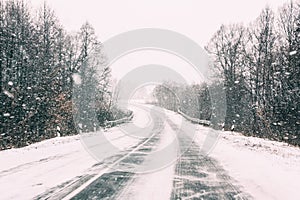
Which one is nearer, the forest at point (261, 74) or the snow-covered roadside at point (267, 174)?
the snow-covered roadside at point (267, 174)

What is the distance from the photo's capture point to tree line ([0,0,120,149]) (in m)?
21.5

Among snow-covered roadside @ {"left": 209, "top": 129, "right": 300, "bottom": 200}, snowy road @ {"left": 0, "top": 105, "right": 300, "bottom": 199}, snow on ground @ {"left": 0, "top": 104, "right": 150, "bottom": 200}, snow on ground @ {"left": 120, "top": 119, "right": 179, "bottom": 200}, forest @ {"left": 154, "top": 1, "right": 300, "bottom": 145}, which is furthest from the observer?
forest @ {"left": 154, "top": 1, "right": 300, "bottom": 145}

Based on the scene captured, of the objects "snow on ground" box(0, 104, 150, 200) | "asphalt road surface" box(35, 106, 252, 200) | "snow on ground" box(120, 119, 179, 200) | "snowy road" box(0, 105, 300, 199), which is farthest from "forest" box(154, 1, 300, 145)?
"snow on ground" box(0, 104, 150, 200)

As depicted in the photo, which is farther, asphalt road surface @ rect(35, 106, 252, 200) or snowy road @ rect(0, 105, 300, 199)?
snowy road @ rect(0, 105, 300, 199)

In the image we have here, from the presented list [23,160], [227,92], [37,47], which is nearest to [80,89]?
[37,47]

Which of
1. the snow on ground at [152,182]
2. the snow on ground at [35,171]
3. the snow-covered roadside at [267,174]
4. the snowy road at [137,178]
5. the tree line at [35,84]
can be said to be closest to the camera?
the snow on ground at [152,182]

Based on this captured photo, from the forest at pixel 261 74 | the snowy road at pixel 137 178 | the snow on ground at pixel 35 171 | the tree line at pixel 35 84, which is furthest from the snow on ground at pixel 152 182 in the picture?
the forest at pixel 261 74

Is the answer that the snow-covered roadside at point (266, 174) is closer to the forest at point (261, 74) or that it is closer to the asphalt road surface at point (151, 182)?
the asphalt road surface at point (151, 182)

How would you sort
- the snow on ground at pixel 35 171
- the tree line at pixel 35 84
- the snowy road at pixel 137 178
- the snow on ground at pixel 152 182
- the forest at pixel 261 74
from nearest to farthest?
the snow on ground at pixel 152 182 → the snowy road at pixel 137 178 → the snow on ground at pixel 35 171 → the tree line at pixel 35 84 → the forest at pixel 261 74

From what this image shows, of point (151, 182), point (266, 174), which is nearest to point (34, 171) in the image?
point (151, 182)

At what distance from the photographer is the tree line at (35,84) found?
21.5 meters

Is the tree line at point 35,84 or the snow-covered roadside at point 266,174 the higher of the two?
the tree line at point 35,84

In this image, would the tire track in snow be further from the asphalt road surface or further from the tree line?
the tree line

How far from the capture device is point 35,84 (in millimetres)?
24906
